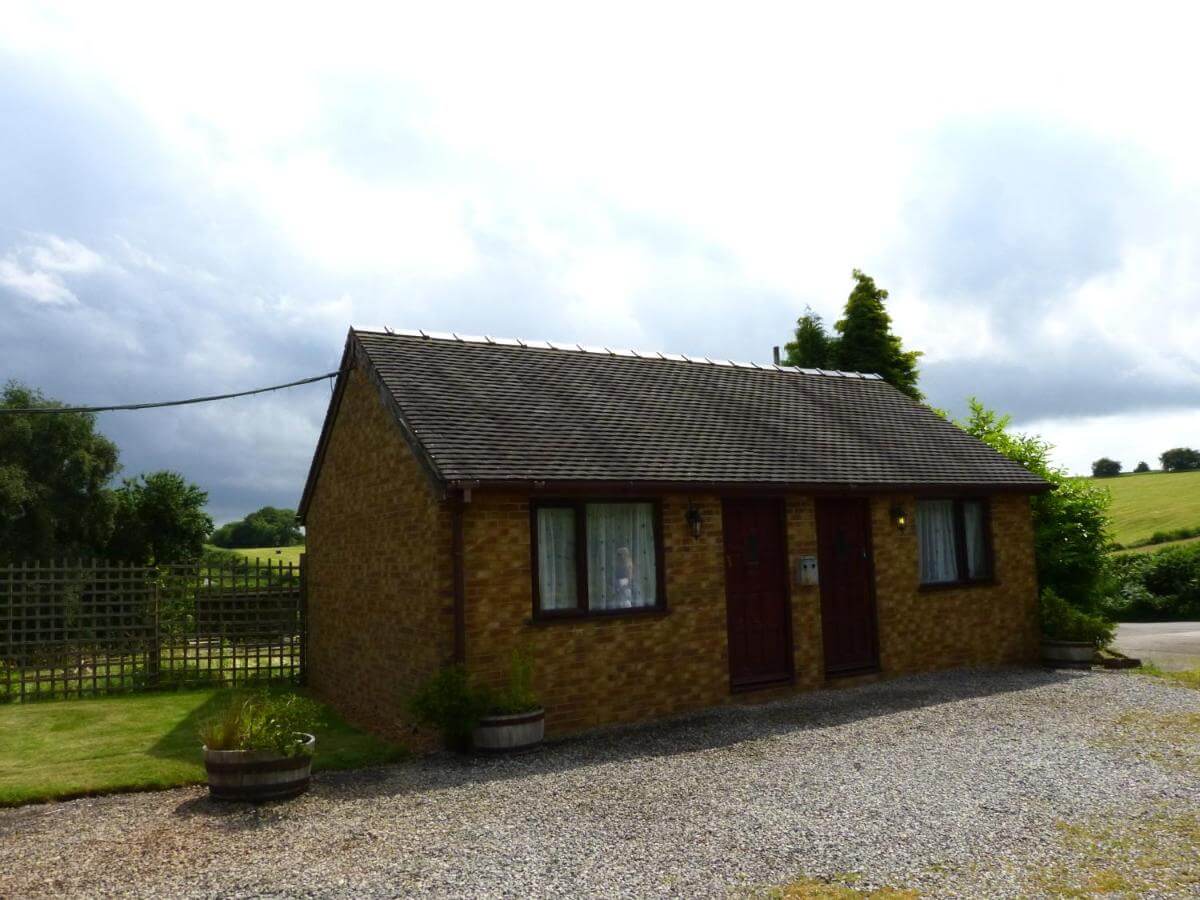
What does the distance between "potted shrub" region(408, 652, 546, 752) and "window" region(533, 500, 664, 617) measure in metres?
1.21

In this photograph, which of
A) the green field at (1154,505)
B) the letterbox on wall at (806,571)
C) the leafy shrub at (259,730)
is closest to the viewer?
the leafy shrub at (259,730)

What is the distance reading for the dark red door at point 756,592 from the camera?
11602 mm

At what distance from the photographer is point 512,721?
29.3 feet

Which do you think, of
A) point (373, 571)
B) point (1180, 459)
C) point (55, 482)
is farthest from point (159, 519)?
point (1180, 459)

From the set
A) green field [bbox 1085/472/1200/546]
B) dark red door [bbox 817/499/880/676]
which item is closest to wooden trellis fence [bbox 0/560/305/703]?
dark red door [bbox 817/499/880/676]

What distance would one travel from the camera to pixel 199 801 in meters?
7.73

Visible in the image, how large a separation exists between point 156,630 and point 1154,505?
49.8m

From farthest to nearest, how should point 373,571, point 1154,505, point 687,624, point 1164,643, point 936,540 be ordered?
1. point 1154,505
2. point 1164,643
3. point 936,540
4. point 373,571
5. point 687,624

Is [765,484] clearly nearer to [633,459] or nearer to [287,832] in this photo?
[633,459]

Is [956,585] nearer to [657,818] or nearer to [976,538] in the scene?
[976,538]

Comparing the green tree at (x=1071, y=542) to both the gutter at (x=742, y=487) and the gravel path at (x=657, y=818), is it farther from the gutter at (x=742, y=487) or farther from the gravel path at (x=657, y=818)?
the gravel path at (x=657, y=818)

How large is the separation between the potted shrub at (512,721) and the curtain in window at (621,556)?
5.19 ft

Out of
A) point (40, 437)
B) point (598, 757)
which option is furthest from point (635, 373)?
point (40, 437)

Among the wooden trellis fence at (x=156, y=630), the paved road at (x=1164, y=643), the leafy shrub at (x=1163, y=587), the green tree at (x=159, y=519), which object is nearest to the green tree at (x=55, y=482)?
the green tree at (x=159, y=519)
